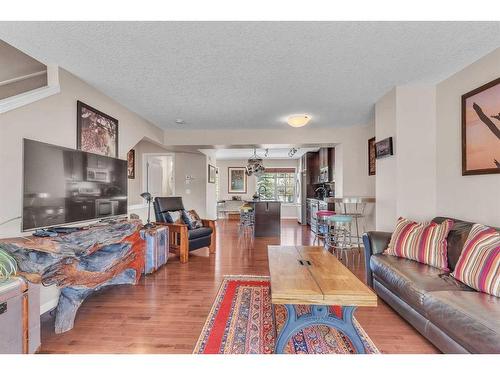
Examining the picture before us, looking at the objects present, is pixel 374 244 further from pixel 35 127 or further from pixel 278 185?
pixel 278 185

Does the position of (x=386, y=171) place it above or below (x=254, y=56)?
below

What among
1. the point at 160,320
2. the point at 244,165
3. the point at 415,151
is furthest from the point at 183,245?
the point at 244,165

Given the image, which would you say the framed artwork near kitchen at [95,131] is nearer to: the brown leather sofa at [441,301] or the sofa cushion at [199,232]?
the sofa cushion at [199,232]

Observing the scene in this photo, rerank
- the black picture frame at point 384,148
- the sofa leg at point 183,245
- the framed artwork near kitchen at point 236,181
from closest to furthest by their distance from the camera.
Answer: the black picture frame at point 384,148, the sofa leg at point 183,245, the framed artwork near kitchen at point 236,181

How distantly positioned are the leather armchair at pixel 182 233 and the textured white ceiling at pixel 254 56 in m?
1.68

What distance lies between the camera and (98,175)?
9.19 feet

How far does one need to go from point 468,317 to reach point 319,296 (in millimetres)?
827

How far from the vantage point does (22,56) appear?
228cm

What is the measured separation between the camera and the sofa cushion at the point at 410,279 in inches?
71.8

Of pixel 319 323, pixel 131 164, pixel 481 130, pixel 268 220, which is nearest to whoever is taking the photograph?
pixel 319 323

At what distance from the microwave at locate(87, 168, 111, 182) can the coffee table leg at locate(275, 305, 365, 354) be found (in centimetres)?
241

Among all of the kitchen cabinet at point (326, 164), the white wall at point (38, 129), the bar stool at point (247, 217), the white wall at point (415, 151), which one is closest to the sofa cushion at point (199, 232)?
the bar stool at point (247, 217)

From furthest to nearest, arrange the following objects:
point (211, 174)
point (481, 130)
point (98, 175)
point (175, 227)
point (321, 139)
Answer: point (211, 174) → point (321, 139) → point (175, 227) → point (98, 175) → point (481, 130)
